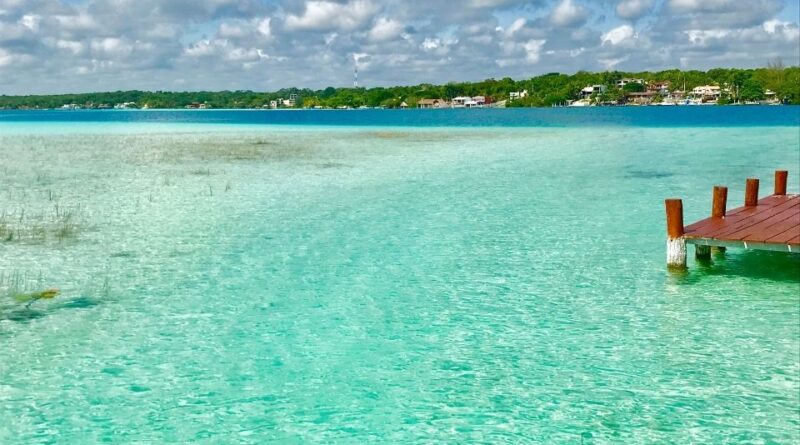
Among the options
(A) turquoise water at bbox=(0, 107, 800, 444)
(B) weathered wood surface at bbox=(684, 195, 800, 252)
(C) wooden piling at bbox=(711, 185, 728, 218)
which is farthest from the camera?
(C) wooden piling at bbox=(711, 185, 728, 218)

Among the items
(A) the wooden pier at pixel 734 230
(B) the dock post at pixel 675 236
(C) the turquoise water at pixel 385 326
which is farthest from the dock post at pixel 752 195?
(B) the dock post at pixel 675 236

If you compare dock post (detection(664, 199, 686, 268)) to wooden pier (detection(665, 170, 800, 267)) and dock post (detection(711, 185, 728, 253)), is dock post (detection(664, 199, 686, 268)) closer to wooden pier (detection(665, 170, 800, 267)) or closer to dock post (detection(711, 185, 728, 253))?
wooden pier (detection(665, 170, 800, 267))

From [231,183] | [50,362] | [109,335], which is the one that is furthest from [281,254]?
[231,183]

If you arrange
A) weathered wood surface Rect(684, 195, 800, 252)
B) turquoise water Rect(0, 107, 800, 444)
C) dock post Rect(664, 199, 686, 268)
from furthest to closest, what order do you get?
dock post Rect(664, 199, 686, 268) → weathered wood surface Rect(684, 195, 800, 252) → turquoise water Rect(0, 107, 800, 444)

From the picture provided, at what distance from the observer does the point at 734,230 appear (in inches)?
483

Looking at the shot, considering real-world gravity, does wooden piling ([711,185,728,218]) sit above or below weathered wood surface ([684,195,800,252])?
above

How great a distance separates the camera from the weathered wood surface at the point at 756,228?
11.3m

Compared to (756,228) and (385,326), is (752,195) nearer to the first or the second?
(756,228)

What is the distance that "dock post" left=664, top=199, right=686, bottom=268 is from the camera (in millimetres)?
12125

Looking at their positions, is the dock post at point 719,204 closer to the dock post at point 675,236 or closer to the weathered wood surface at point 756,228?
the weathered wood surface at point 756,228

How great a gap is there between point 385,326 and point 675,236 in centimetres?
519

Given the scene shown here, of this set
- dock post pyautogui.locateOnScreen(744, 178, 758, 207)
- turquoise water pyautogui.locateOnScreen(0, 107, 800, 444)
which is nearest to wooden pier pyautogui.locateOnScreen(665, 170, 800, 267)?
dock post pyautogui.locateOnScreen(744, 178, 758, 207)

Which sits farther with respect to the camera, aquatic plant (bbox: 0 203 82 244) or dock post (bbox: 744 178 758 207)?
aquatic plant (bbox: 0 203 82 244)

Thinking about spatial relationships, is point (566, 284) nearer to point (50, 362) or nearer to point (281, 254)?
point (281, 254)
